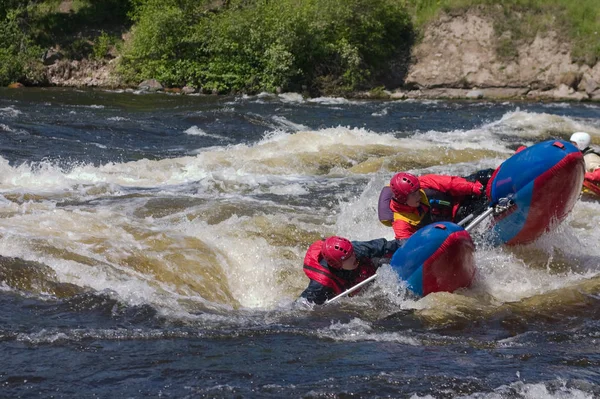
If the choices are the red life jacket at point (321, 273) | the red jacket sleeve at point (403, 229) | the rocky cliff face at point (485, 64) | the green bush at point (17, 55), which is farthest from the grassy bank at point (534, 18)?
the red life jacket at point (321, 273)

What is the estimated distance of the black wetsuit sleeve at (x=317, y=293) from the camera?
6.48 meters

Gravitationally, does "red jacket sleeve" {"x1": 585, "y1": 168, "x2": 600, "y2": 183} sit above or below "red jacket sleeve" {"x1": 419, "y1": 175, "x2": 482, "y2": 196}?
below

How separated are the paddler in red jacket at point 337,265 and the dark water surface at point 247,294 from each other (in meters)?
0.18

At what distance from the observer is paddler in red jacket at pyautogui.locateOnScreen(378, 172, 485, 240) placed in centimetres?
686

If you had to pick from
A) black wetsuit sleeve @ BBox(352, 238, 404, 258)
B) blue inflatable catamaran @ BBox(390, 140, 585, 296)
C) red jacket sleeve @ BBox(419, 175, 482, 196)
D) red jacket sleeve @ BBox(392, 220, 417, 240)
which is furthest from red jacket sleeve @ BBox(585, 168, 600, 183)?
black wetsuit sleeve @ BBox(352, 238, 404, 258)

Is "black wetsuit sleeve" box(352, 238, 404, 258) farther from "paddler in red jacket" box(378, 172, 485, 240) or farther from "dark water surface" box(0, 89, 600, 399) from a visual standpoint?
"dark water surface" box(0, 89, 600, 399)


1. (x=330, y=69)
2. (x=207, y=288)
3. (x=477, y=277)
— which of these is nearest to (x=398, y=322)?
(x=477, y=277)

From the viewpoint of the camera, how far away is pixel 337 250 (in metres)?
6.33

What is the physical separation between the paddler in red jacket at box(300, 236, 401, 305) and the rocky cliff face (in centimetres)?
2306

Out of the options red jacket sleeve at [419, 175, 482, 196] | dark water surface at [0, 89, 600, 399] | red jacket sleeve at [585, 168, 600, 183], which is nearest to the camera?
dark water surface at [0, 89, 600, 399]

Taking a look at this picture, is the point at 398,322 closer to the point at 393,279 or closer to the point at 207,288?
the point at 393,279

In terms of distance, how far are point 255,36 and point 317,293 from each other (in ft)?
70.2

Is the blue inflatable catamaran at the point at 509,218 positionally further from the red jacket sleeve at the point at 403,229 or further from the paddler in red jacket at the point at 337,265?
the red jacket sleeve at the point at 403,229

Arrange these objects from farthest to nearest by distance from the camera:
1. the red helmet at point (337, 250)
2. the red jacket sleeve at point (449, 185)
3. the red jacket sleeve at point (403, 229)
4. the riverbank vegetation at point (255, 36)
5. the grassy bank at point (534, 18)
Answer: the grassy bank at point (534, 18) < the riverbank vegetation at point (255, 36) < the red jacket sleeve at point (449, 185) < the red jacket sleeve at point (403, 229) < the red helmet at point (337, 250)
